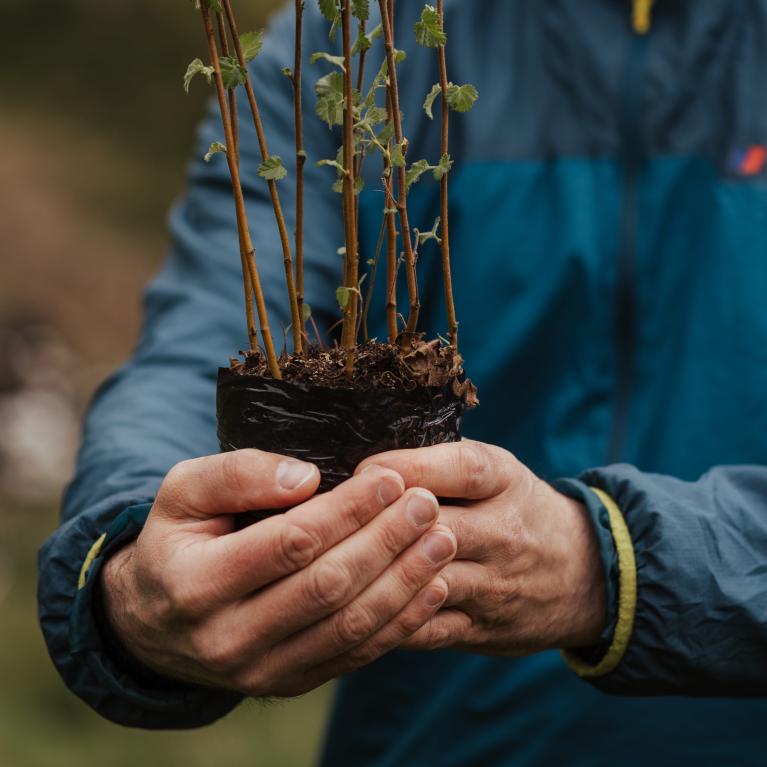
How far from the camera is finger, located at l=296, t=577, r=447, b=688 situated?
1128 millimetres

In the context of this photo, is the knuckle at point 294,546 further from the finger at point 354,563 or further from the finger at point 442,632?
the finger at point 442,632

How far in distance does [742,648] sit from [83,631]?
0.80 meters

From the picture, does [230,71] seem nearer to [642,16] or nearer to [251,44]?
[251,44]

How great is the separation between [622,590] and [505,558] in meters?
0.18

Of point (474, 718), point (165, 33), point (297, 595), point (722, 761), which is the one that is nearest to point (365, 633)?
point (297, 595)

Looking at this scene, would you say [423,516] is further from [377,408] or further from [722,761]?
Answer: [722,761]

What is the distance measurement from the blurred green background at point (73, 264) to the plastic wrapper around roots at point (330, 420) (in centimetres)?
266

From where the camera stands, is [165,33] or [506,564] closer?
[506,564]

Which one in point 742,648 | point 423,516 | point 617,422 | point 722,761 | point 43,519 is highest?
point 423,516

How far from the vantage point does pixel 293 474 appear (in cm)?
112

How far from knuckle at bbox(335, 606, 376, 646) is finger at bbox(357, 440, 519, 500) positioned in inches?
5.5

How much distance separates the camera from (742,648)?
1.30m

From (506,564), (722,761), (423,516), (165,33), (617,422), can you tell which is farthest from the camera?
(165,33)

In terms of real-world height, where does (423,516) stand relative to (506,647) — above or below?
above
